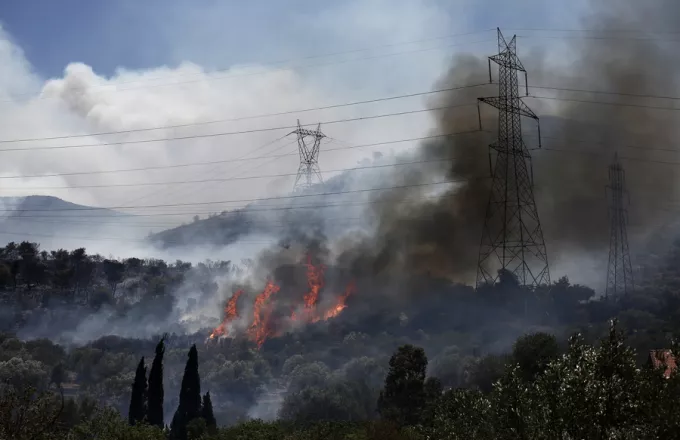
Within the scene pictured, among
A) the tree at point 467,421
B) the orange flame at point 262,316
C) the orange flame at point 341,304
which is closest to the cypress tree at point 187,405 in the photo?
the tree at point 467,421

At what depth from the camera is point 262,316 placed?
15362 cm

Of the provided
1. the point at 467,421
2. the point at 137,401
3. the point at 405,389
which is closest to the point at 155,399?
the point at 137,401

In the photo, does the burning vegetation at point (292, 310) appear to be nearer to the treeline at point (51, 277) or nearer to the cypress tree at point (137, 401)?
the treeline at point (51, 277)

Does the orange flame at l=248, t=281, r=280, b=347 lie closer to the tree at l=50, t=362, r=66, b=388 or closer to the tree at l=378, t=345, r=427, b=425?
the tree at l=50, t=362, r=66, b=388

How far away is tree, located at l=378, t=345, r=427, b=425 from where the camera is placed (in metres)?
76.9

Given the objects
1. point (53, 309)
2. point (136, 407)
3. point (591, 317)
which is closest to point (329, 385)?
point (136, 407)

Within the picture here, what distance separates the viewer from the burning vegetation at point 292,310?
148m

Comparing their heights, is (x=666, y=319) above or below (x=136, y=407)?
above

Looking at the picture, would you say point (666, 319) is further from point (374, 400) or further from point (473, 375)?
point (374, 400)

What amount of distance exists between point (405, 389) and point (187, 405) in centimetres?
2644

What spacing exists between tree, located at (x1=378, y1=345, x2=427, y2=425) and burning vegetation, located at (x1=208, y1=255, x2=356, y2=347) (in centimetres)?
6374

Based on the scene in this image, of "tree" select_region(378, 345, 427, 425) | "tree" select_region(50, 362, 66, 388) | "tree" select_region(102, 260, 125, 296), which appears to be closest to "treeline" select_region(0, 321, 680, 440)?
"tree" select_region(378, 345, 427, 425)

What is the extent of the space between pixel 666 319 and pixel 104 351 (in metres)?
112

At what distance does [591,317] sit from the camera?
377 feet
